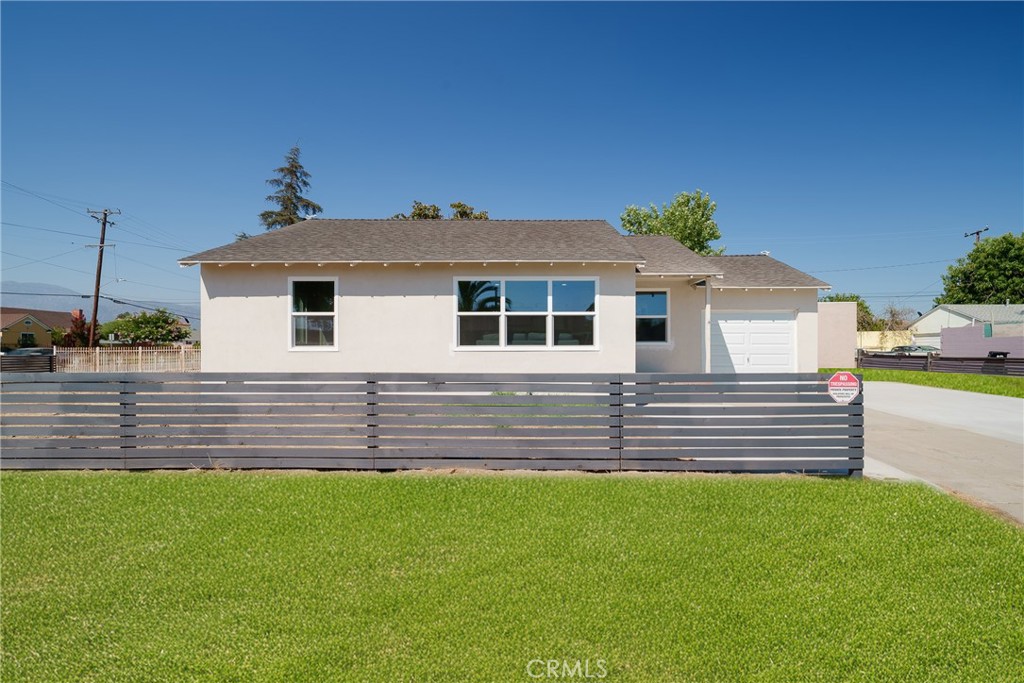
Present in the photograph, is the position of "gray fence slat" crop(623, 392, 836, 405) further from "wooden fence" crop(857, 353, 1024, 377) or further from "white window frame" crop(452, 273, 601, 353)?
"wooden fence" crop(857, 353, 1024, 377)

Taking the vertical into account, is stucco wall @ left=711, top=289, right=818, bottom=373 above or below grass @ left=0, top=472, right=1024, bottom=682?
above

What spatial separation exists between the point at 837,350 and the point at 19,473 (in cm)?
2575

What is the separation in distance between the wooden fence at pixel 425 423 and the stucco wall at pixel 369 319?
5.28m

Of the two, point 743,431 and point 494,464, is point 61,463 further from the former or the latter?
point 743,431

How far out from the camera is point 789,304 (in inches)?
573

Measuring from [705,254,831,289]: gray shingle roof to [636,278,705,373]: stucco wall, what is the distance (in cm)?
126

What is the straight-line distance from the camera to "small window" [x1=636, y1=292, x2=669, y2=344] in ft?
43.8

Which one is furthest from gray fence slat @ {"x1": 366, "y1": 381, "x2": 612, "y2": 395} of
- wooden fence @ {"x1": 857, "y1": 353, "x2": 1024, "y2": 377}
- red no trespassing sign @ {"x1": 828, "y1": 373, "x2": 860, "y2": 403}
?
wooden fence @ {"x1": 857, "y1": 353, "x2": 1024, "y2": 377}

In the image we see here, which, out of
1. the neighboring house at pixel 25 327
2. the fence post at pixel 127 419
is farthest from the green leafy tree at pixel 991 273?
the neighboring house at pixel 25 327

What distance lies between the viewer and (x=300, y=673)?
2336 millimetres

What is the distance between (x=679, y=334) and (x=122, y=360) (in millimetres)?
24591

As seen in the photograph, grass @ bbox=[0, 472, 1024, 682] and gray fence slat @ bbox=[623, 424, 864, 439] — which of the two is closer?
grass @ bbox=[0, 472, 1024, 682]

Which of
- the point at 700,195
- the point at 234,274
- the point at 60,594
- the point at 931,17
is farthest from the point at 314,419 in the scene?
the point at 700,195

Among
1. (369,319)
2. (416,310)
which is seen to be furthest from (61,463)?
(416,310)
